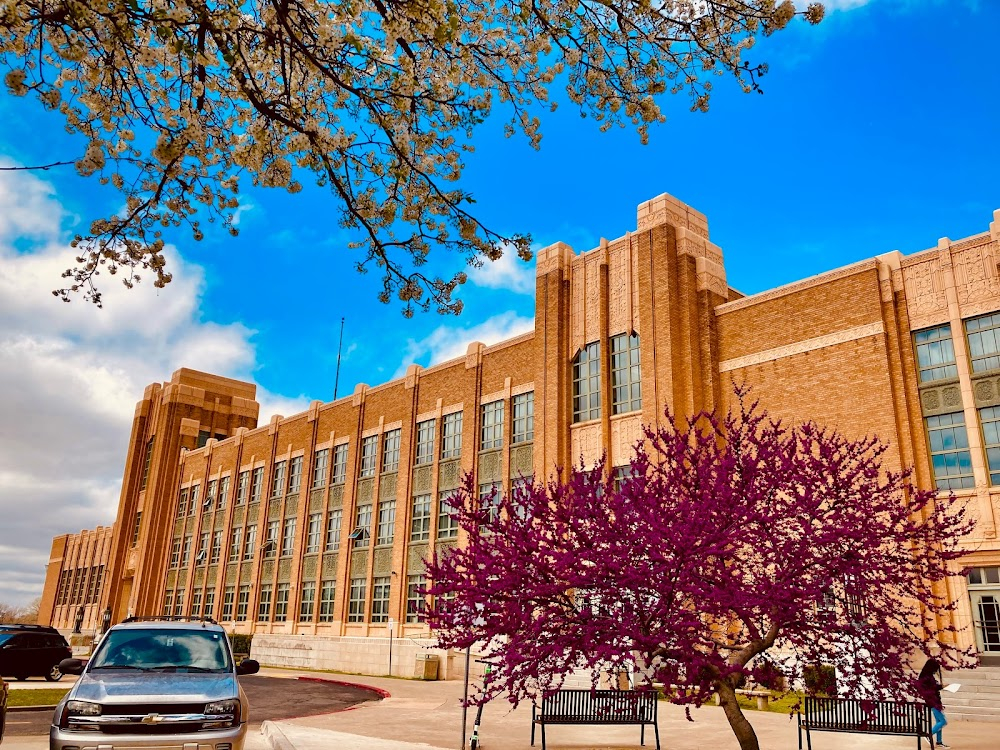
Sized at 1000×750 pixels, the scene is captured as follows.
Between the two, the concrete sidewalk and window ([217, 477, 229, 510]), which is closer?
the concrete sidewalk

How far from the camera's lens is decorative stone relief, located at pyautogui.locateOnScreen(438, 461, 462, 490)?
1459 inches

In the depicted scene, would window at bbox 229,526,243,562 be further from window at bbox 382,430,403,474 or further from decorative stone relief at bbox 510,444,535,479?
decorative stone relief at bbox 510,444,535,479

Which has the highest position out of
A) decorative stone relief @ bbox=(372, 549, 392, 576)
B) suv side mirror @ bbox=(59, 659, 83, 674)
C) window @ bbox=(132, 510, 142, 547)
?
window @ bbox=(132, 510, 142, 547)

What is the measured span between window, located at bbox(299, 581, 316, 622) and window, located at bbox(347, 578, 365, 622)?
11.3 ft

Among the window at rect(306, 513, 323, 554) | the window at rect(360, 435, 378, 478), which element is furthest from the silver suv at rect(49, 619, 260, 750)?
the window at rect(306, 513, 323, 554)

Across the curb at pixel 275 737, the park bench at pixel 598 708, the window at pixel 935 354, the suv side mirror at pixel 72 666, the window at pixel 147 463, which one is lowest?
the curb at pixel 275 737

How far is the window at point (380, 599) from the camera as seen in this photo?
38281mm

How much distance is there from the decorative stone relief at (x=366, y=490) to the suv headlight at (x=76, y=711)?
33.4 m

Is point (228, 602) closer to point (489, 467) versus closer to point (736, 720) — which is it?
point (489, 467)

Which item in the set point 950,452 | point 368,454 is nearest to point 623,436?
point 950,452

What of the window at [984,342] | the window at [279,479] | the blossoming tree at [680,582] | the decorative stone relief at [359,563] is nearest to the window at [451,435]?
the decorative stone relief at [359,563]

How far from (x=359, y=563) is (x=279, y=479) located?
11.1m

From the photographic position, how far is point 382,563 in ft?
129

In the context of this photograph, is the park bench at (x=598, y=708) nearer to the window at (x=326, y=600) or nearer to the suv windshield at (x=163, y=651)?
the suv windshield at (x=163, y=651)
